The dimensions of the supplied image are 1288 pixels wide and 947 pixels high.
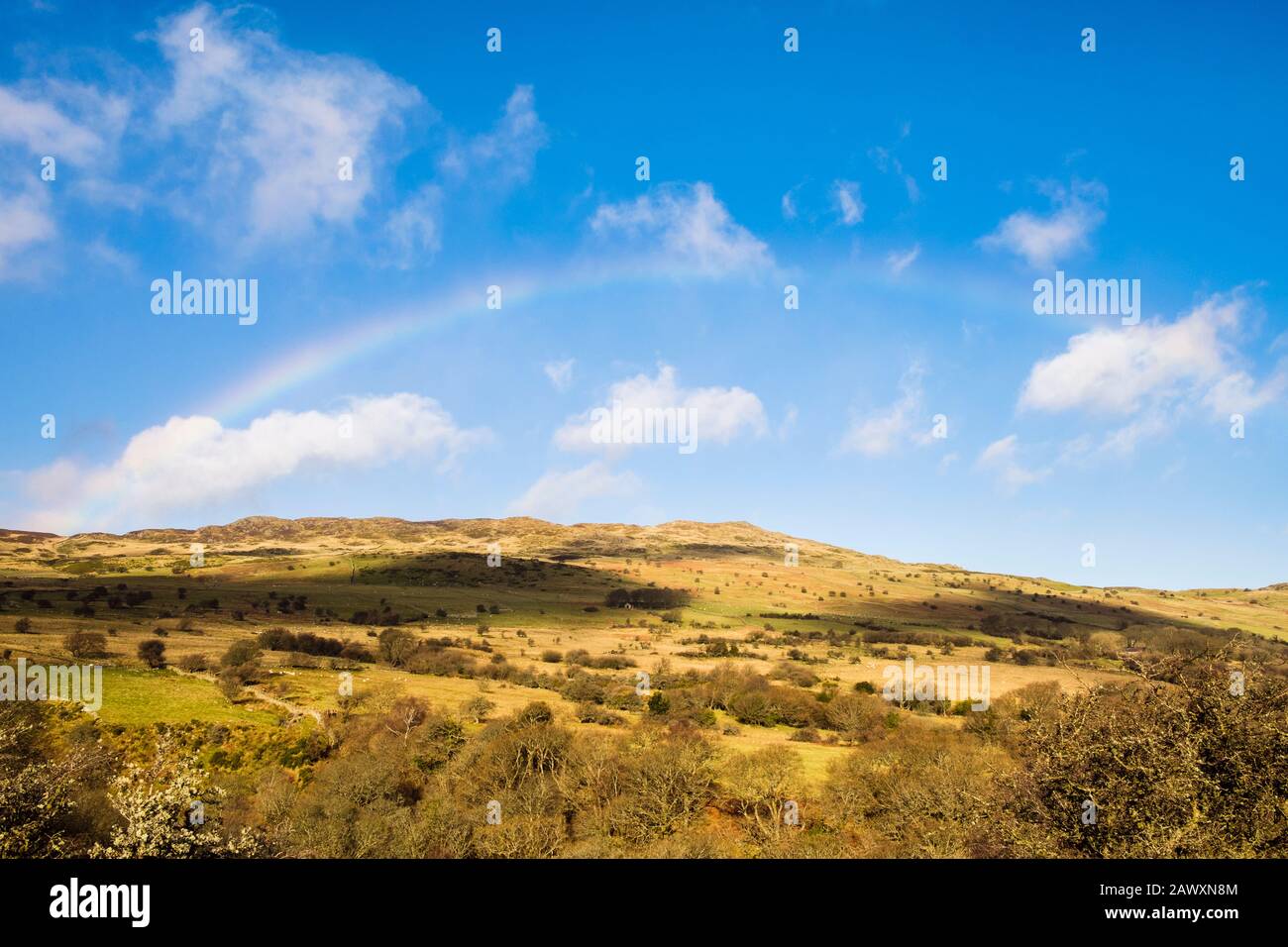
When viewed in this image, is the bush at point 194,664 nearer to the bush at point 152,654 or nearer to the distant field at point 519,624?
the bush at point 152,654

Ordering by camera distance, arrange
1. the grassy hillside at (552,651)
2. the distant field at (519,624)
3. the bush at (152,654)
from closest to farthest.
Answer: the grassy hillside at (552,651)
the distant field at (519,624)
the bush at (152,654)

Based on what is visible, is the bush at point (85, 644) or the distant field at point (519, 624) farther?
the bush at point (85, 644)

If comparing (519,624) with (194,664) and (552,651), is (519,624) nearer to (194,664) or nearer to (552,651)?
(552,651)

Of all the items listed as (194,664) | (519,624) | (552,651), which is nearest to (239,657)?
(194,664)

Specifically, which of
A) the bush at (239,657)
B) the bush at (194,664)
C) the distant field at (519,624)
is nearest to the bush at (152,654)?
the distant field at (519,624)

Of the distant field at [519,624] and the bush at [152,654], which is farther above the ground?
Answer: the bush at [152,654]

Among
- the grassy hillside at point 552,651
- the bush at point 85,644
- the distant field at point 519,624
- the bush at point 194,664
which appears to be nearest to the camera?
the grassy hillside at point 552,651
